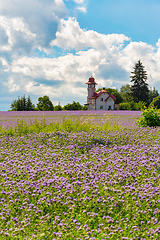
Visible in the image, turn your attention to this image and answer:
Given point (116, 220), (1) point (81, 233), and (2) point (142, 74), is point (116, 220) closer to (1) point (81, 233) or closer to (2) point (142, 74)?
(1) point (81, 233)

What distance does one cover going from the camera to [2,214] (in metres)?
3.53

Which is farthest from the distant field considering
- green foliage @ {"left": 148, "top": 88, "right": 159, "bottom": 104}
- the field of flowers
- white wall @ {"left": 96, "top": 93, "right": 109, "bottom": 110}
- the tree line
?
green foliage @ {"left": 148, "top": 88, "right": 159, "bottom": 104}

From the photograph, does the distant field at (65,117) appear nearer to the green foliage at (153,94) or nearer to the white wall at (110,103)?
the white wall at (110,103)

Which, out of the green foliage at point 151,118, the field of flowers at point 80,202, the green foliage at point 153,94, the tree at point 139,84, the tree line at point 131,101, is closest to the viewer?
the field of flowers at point 80,202

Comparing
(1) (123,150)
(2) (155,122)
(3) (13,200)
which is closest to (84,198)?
(3) (13,200)

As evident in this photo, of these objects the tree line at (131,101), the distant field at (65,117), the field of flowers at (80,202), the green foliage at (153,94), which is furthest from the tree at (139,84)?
the field of flowers at (80,202)

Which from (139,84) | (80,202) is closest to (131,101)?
(139,84)

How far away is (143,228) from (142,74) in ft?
205

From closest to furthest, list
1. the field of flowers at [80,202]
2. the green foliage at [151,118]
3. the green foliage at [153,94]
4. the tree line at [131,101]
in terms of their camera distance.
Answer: the field of flowers at [80,202], the green foliage at [151,118], the tree line at [131,101], the green foliage at [153,94]

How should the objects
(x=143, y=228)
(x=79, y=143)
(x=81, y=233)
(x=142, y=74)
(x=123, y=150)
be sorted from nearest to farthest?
(x=81, y=233), (x=143, y=228), (x=123, y=150), (x=79, y=143), (x=142, y=74)

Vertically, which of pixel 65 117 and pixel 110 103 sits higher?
pixel 110 103

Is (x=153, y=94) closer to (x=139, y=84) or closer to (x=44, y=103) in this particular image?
(x=139, y=84)

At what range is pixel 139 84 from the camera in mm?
61750

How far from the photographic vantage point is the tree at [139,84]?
60.6 metres
